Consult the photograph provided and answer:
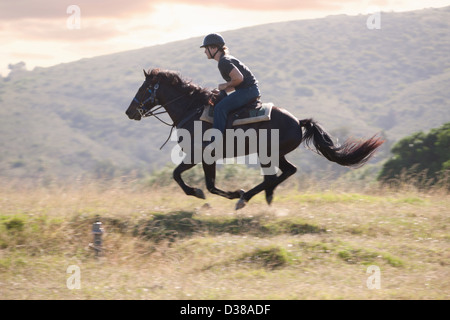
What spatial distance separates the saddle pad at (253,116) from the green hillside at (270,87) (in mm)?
47259

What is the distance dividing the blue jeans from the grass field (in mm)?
1608

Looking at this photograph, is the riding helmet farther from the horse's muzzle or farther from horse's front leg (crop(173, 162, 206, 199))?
horse's front leg (crop(173, 162, 206, 199))

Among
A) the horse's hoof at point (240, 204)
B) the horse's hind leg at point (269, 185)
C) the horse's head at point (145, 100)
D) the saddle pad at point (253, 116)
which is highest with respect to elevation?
the horse's head at point (145, 100)

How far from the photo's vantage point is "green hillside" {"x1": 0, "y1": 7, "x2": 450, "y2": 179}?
76.2m

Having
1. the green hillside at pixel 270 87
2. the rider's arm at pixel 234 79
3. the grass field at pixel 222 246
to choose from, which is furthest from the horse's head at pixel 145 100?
the green hillside at pixel 270 87

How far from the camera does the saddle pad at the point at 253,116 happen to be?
379 inches

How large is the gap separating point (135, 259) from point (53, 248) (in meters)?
1.24

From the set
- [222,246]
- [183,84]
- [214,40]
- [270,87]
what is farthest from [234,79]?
[270,87]

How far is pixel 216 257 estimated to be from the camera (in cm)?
758

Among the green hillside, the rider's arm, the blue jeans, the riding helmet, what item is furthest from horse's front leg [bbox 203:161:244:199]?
the green hillside

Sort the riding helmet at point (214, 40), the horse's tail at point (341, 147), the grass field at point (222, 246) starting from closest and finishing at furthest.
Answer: the grass field at point (222, 246) < the riding helmet at point (214, 40) < the horse's tail at point (341, 147)

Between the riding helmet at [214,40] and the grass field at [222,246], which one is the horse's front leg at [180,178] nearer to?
the grass field at [222,246]

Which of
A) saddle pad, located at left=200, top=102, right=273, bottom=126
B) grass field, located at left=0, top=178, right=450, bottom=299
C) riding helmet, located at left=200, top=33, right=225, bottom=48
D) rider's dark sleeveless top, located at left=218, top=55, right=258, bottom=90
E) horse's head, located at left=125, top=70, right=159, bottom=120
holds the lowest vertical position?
grass field, located at left=0, top=178, right=450, bottom=299

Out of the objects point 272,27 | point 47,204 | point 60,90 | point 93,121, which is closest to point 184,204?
point 47,204
